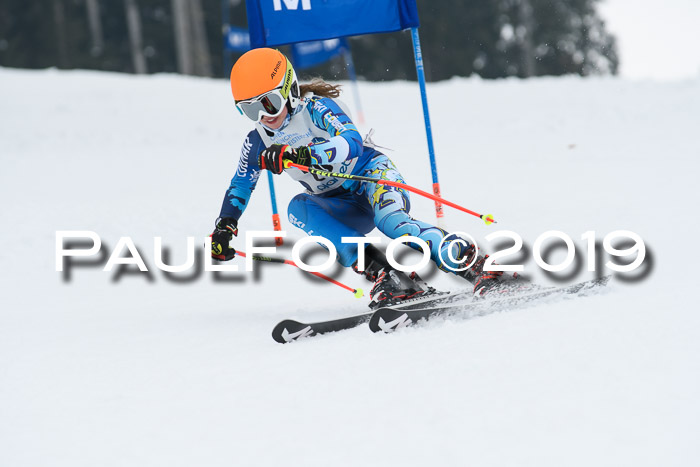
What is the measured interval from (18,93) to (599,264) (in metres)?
11.9

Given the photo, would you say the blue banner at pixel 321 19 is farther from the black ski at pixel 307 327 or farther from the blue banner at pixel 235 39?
the blue banner at pixel 235 39

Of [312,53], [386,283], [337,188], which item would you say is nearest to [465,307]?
[386,283]

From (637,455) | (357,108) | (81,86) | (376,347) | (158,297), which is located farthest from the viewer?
(81,86)

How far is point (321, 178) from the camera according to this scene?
3.96m

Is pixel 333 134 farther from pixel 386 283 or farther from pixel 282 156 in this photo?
pixel 386 283

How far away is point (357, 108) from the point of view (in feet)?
41.3

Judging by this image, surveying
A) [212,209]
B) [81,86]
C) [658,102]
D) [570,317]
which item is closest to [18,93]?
[81,86]

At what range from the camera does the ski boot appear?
372 centimetres

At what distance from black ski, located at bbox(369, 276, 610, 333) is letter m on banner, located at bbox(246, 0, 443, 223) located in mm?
1384

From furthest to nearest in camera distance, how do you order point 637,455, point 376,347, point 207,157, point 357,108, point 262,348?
point 357,108
point 207,157
point 262,348
point 376,347
point 637,455

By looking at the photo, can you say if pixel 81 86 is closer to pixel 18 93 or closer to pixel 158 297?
pixel 18 93

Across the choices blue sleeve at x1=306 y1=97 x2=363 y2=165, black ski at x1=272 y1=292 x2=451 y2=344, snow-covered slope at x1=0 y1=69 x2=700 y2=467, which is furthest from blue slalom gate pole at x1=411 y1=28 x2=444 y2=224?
black ski at x1=272 y1=292 x2=451 y2=344

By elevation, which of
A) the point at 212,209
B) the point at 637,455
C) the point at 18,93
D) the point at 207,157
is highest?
the point at 18,93

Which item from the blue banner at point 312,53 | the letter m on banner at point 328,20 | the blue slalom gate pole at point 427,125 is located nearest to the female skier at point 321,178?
the blue slalom gate pole at point 427,125
